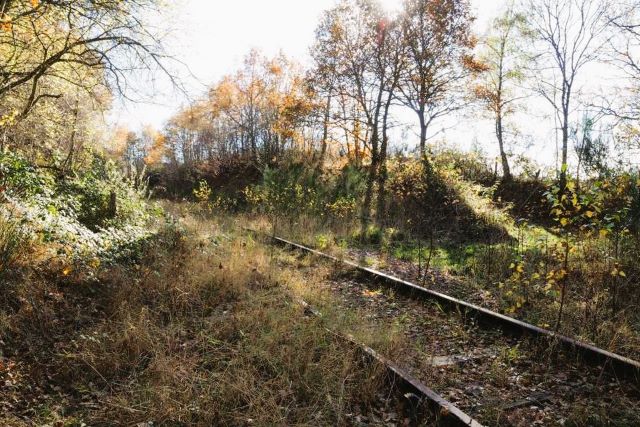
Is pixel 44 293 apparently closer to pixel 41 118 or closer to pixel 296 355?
pixel 296 355

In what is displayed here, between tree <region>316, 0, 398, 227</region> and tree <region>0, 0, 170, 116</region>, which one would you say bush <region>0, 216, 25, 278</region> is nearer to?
tree <region>0, 0, 170, 116</region>

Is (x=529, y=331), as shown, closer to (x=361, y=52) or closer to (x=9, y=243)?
(x=9, y=243)

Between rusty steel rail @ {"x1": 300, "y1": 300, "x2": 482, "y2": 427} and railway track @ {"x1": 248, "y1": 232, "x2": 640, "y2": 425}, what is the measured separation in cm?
20

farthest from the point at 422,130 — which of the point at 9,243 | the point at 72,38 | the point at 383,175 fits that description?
the point at 9,243

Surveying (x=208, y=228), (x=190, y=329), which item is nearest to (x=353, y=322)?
(x=190, y=329)

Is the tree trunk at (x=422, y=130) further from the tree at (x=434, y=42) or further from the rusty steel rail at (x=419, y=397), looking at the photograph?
the rusty steel rail at (x=419, y=397)

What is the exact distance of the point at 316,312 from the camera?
4.80 meters

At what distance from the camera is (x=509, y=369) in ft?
12.4

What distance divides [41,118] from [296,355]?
15.0 m

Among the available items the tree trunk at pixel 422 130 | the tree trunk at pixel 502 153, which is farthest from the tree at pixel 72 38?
the tree trunk at pixel 502 153

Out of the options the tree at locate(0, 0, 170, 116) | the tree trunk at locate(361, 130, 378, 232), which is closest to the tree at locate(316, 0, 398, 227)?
the tree trunk at locate(361, 130, 378, 232)

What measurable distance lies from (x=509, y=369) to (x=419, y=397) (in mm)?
1284

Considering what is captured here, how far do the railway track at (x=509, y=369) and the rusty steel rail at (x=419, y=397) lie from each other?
20cm

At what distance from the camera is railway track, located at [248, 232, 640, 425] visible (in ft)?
10.0
